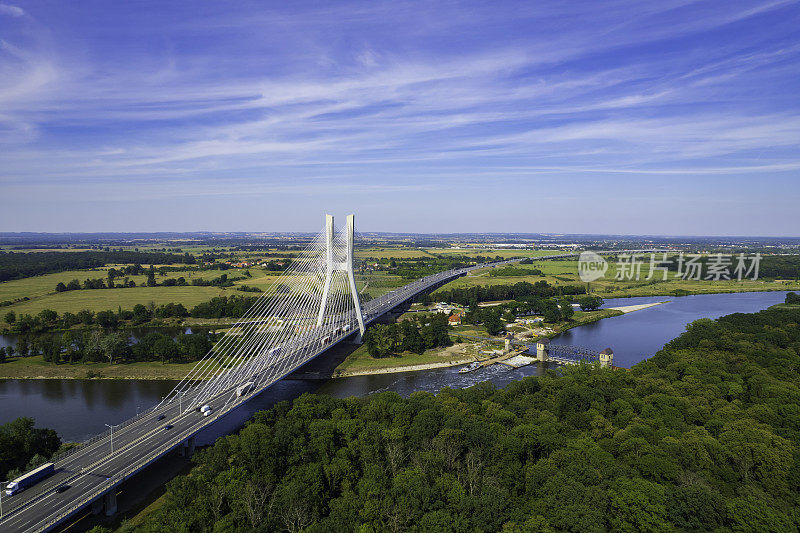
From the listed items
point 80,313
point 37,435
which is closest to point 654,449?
point 37,435

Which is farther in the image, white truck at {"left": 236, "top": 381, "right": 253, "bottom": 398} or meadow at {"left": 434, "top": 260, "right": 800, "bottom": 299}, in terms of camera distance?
meadow at {"left": 434, "top": 260, "right": 800, "bottom": 299}

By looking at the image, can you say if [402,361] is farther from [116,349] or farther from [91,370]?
[91,370]

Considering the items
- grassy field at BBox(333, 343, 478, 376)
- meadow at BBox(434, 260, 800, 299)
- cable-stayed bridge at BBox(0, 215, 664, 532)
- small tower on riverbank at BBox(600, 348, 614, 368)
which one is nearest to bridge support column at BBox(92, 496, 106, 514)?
cable-stayed bridge at BBox(0, 215, 664, 532)

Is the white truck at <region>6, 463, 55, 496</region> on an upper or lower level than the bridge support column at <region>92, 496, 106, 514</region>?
upper

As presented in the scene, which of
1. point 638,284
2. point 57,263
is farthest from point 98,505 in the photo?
point 57,263

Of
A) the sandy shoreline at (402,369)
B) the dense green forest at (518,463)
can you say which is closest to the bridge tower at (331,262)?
the sandy shoreline at (402,369)

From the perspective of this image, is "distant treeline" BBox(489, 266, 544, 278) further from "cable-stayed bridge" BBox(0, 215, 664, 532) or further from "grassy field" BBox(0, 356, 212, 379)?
"grassy field" BBox(0, 356, 212, 379)

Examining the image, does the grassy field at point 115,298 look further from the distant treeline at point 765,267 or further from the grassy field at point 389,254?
the distant treeline at point 765,267

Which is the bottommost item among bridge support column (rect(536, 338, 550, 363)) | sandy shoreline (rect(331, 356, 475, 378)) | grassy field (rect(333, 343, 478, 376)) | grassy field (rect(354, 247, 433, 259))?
sandy shoreline (rect(331, 356, 475, 378))
